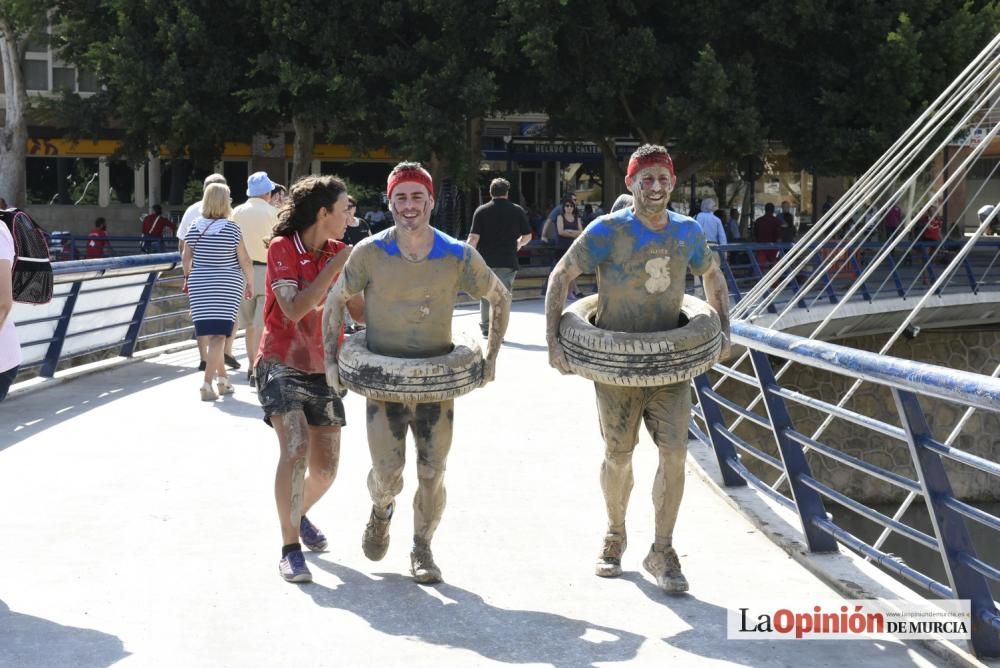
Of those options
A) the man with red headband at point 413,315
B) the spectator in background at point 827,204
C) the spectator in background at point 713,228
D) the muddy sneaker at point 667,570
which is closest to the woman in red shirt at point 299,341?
the man with red headband at point 413,315

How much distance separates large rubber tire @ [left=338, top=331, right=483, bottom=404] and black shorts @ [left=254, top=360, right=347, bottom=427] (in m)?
0.36

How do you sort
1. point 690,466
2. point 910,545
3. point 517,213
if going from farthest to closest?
point 910,545 → point 517,213 → point 690,466

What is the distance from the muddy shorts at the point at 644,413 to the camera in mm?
5363

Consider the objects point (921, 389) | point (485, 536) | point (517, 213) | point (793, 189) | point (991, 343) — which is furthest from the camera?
point (793, 189)

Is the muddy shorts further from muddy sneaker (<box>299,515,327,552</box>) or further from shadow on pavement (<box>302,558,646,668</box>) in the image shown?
muddy sneaker (<box>299,515,327,552</box>)

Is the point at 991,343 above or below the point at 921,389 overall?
below

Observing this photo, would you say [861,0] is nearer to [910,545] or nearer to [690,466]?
[910,545]

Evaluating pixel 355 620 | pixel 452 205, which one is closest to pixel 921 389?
pixel 355 620

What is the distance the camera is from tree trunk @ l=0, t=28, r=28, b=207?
3042cm

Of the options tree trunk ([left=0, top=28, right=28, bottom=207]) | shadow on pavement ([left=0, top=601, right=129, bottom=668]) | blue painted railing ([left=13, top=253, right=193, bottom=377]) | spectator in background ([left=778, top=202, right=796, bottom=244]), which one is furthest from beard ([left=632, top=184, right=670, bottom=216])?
tree trunk ([left=0, top=28, right=28, bottom=207])

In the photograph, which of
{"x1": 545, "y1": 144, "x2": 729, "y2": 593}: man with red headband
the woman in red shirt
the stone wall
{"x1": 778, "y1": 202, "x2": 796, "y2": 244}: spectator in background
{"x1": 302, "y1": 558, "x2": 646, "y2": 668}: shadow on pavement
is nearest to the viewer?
{"x1": 302, "y1": 558, "x2": 646, "y2": 668}: shadow on pavement

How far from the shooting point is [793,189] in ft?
117

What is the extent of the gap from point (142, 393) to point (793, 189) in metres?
27.4

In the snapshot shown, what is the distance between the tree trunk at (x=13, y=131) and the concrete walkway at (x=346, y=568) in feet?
75.5
